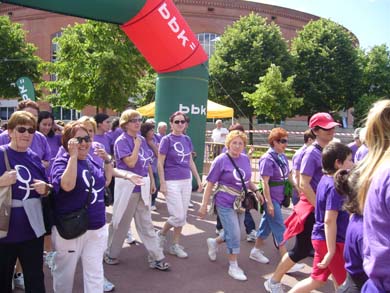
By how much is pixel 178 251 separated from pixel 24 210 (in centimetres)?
268

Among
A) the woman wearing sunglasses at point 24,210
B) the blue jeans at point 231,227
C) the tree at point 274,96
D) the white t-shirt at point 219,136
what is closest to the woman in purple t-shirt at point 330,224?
the blue jeans at point 231,227

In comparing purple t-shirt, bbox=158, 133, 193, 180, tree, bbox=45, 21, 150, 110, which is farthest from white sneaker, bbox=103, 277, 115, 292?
tree, bbox=45, 21, 150, 110

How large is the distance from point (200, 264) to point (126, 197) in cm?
131

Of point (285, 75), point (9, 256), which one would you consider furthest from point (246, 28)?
point (9, 256)

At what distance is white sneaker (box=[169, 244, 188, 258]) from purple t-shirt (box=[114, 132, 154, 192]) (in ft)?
3.60

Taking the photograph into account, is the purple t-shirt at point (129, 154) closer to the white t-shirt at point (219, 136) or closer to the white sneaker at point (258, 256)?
the white sneaker at point (258, 256)

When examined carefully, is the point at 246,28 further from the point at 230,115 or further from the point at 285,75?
the point at 230,115

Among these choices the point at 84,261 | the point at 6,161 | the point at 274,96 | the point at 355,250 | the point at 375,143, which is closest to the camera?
the point at 375,143

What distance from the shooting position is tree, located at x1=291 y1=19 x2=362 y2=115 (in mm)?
31062

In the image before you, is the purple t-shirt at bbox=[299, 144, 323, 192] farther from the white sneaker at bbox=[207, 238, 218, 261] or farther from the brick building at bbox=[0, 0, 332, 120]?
the brick building at bbox=[0, 0, 332, 120]

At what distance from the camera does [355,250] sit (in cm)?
238

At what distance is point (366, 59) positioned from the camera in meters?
38.2

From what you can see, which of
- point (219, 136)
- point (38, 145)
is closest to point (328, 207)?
point (38, 145)

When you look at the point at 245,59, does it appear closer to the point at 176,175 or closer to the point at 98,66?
the point at 98,66
